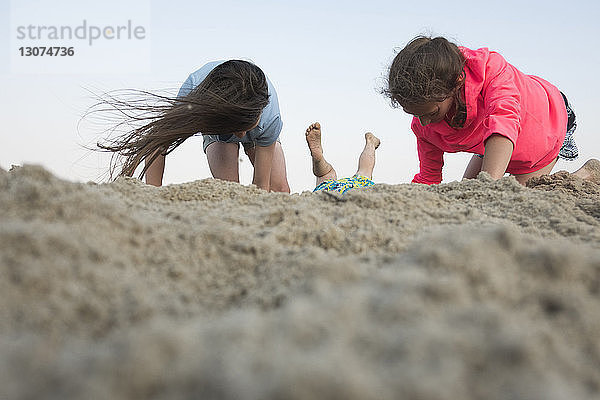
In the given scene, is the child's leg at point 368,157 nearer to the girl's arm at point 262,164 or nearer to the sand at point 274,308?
the girl's arm at point 262,164

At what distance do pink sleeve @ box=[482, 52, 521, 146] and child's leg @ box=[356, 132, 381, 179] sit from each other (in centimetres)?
126

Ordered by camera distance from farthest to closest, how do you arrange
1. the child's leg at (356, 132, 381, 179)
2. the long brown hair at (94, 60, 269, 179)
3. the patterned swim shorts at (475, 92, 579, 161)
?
the child's leg at (356, 132, 381, 179), the patterned swim shorts at (475, 92, 579, 161), the long brown hair at (94, 60, 269, 179)

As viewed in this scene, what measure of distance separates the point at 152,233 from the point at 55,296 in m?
0.24

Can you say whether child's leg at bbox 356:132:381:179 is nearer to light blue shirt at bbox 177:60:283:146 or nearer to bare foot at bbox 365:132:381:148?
bare foot at bbox 365:132:381:148

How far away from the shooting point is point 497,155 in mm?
2100

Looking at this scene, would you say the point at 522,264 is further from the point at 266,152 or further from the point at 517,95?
the point at 266,152

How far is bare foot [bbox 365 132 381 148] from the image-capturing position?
369 centimetres

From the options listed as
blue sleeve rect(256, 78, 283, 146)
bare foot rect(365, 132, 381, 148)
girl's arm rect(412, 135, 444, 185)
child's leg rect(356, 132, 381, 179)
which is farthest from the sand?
bare foot rect(365, 132, 381, 148)

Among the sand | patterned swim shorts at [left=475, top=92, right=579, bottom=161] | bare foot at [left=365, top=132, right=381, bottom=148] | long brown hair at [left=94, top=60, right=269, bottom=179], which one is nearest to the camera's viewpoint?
the sand

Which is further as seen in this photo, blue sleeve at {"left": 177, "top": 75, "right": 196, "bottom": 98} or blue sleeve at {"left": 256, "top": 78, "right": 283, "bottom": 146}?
blue sleeve at {"left": 256, "top": 78, "right": 283, "bottom": 146}

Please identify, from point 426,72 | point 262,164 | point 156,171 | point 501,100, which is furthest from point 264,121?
point 501,100

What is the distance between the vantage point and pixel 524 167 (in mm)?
3023

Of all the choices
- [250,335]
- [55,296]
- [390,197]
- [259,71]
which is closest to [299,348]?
[250,335]

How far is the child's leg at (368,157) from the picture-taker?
355cm
